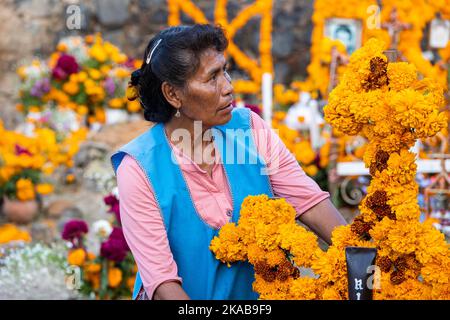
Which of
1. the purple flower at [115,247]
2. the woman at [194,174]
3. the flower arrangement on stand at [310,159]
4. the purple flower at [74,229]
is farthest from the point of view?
the flower arrangement on stand at [310,159]

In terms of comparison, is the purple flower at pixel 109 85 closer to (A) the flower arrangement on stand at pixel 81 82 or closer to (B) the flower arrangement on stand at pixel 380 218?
(A) the flower arrangement on stand at pixel 81 82

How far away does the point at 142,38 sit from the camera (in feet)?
31.6

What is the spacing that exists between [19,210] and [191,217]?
4.16 m

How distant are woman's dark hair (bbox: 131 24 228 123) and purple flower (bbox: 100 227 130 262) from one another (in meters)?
1.83

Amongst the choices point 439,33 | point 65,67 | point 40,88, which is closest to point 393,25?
point 439,33

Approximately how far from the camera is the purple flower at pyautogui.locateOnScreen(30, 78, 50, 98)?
839cm

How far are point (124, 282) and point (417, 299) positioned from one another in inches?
112

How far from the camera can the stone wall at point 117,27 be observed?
941 centimetres

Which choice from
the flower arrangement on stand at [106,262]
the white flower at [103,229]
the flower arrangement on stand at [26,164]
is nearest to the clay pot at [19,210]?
the flower arrangement on stand at [26,164]

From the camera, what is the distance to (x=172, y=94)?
2.66m

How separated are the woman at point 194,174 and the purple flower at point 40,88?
19.3 ft

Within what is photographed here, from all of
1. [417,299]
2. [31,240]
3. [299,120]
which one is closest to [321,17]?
[299,120]

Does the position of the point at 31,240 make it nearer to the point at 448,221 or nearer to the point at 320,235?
the point at 448,221

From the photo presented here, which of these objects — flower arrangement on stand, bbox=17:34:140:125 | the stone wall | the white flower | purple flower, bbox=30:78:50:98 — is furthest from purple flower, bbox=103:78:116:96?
the white flower
